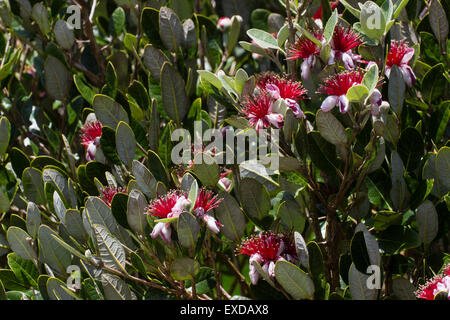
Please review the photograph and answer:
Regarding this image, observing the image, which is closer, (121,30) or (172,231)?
(172,231)

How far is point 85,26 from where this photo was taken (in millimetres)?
1951

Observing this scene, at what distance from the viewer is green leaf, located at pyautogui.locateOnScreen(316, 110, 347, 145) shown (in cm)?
131

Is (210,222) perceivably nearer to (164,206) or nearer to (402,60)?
(164,206)

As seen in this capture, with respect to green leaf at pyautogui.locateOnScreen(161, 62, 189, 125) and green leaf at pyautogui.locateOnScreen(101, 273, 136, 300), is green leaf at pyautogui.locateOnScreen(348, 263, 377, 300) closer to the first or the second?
green leaf at pyautogui.locateOnScreen(101, 273, 136, 300)

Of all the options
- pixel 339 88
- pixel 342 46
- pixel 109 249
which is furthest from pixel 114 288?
pixel 342 46

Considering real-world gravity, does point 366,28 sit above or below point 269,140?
above

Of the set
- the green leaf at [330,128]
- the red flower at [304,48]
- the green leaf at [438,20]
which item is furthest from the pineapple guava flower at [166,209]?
the green leaf at [438,20]

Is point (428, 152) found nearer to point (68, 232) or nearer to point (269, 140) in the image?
point (269, 140)

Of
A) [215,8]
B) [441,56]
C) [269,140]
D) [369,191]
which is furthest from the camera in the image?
[215,8]

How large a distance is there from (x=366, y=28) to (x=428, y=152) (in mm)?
392

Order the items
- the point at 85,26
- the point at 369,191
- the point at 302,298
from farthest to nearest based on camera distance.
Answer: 1. the point at 85,26
2. the point at 369,191
3. the point at 302,298

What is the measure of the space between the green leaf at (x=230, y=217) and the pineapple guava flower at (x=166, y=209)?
0.11 metres

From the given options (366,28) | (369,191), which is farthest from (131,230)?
(366,28)

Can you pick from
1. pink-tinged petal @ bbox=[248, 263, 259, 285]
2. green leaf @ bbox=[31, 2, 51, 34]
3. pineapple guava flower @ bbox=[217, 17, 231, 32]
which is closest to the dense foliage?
pink-tinged petal @ bbox=[248, 263, 259, 285]
